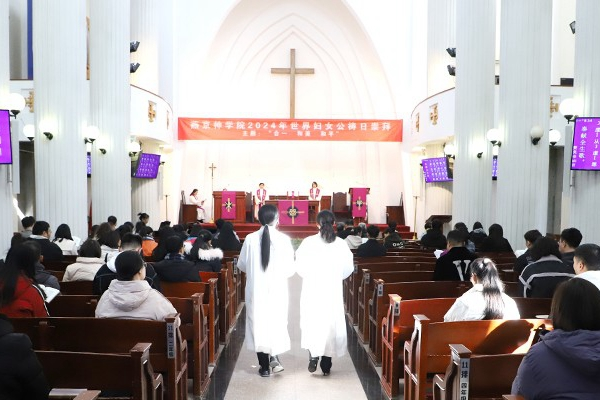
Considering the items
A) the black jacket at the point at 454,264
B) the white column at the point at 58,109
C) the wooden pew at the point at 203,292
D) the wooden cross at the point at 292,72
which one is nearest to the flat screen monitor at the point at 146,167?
the white column at the point at 58,109

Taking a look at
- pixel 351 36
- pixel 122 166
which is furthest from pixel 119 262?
pixel 351 36

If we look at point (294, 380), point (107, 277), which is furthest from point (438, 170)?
point (107, 277)

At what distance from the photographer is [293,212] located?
17.5 meters

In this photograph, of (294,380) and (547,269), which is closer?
(547,269)

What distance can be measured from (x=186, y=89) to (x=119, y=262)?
1644cm

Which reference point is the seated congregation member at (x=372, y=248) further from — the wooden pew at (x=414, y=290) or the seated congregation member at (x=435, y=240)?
the wooden pew at (x=414, y=290)

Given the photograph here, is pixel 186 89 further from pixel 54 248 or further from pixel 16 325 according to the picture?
pixel 16 325

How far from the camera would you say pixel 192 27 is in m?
19.6

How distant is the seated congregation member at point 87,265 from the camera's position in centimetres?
548

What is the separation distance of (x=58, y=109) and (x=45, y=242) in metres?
2.99

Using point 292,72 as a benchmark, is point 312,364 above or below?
below

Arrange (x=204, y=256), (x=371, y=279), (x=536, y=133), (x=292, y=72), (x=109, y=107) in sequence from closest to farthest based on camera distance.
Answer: (x=371, y=279)
(x=204, y=256)
(x=536, y=133)
(x=109, y=107)
(x=292, y=72)

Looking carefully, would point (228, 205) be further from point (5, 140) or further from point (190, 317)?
point (190, 317)

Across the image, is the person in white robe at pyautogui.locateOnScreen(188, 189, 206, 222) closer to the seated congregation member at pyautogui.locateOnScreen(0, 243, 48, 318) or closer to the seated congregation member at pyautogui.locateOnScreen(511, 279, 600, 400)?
the seated congregation member at pyautogui.locateOnScreen(0, 243, 48, 318)
